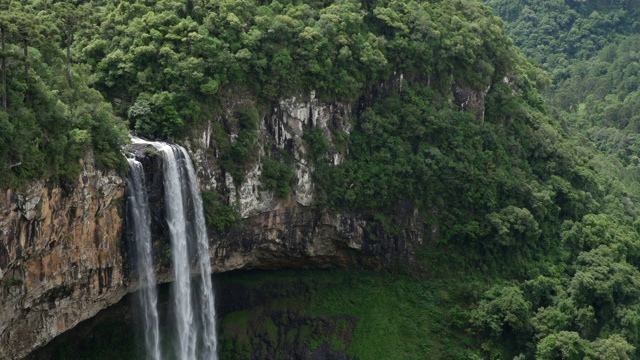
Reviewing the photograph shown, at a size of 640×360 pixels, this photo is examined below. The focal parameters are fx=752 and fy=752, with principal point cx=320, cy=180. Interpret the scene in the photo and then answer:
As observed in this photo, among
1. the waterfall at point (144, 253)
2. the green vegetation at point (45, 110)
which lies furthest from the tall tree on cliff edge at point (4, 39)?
the waterfall at point (144, 253)

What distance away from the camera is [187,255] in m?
30.3

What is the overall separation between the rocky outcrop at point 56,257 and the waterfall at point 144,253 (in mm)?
655

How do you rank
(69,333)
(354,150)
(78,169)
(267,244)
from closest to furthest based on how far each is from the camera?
(78,169) < (69,333) < (267,244) < (354,150)

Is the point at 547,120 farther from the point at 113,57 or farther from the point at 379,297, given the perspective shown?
the point at 113,57

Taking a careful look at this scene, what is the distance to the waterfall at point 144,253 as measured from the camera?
27.1 m

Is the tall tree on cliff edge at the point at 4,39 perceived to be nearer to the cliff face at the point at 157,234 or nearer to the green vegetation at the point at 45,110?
the green vegetation at the point at 45,110

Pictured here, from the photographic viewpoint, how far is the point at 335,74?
35500mm

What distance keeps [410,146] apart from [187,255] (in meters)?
13.6

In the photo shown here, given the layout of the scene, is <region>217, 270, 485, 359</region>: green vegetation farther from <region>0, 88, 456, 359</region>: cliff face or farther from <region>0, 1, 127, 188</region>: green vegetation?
<region>0, 1, 127, 188</region>: green vegetation

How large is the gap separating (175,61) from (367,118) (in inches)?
427

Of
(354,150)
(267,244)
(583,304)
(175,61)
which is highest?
(175,61)

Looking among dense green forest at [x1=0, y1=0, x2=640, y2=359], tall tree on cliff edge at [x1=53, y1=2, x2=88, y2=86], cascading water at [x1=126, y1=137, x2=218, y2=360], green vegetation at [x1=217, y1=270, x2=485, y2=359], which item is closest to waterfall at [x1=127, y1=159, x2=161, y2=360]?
cascading water at [x1=126, y1=137, x2=218, y2=360]

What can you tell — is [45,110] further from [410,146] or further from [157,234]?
[410,146]

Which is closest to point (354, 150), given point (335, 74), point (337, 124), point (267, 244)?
point (337, 124)
